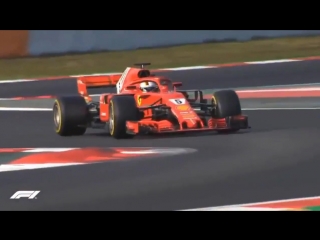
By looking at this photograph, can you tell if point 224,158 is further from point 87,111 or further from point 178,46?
point 178,46

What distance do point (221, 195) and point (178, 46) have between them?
14.4 m

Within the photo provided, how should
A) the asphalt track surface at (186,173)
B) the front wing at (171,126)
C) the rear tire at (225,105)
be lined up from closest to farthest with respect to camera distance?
1. the asphalt track surface at (186,173)
2. the front wing at (171,126)
3. the rear tire at (225,105)

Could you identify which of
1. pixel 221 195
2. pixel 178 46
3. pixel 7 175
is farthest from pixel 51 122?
pixel 178 46

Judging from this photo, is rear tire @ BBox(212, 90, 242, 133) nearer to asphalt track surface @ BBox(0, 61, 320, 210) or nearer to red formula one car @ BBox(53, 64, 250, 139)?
red formula one car @ BBox(53, 64, 250, 139)

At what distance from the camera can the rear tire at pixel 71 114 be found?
12695mm

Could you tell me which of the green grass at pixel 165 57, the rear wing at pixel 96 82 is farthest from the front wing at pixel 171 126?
the green grass at pixel 165 57

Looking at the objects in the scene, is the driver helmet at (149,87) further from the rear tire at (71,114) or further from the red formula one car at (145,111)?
the rear tire at (71,114)

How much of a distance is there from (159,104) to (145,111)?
22 cm

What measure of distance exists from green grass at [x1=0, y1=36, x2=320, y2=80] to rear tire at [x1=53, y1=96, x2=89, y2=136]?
25.5 ft

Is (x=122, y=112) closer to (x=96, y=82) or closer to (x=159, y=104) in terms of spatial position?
(x=159, y=104)

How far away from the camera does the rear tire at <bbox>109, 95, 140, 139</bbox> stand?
39.0 ft

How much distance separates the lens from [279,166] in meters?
9.73

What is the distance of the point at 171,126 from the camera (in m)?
12.1

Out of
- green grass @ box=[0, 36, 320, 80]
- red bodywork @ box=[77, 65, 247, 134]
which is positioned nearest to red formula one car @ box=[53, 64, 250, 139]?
red bodywork @ box=[77, 65, 247, 134]
